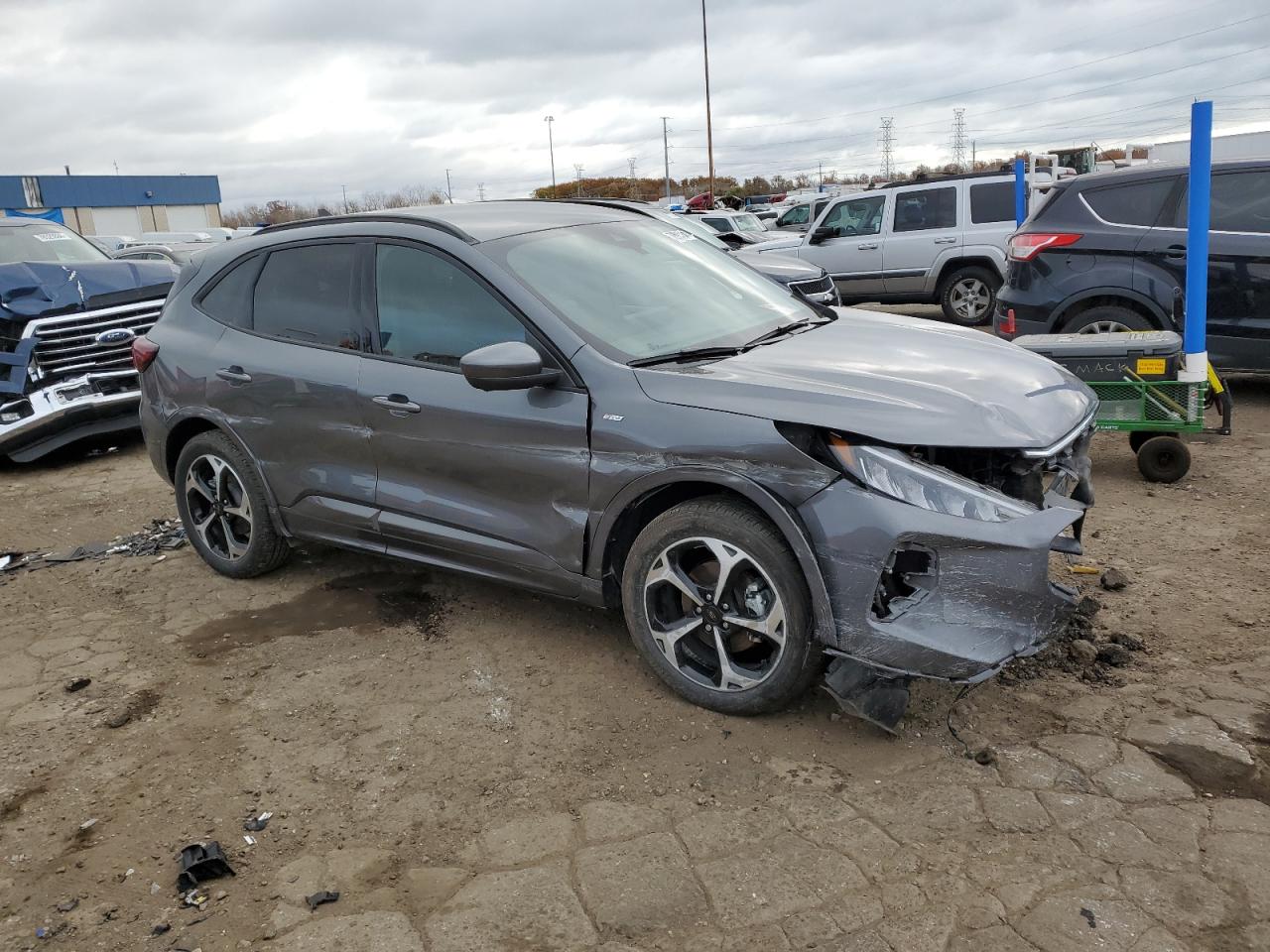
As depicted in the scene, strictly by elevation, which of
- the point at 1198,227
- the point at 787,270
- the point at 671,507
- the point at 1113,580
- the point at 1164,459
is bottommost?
the point at 1113,580

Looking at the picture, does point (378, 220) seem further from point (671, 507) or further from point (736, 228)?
point (736, 228)

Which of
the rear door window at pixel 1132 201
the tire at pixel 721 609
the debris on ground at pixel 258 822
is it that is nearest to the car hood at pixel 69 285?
the debris on ground at pixel 258 822

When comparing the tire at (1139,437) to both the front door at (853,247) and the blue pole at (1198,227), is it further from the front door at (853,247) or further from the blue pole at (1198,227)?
the front door at (853,247)

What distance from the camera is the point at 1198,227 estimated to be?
590 cm

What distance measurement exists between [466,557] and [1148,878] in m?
2.67

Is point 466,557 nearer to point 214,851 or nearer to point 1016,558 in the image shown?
point 214,851

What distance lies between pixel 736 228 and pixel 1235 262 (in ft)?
41.1

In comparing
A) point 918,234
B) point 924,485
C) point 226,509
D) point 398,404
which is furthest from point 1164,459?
point 918,234

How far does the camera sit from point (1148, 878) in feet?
8.59

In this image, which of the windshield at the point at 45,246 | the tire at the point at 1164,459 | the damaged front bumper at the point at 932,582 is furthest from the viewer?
the windshield at the point at 45,246

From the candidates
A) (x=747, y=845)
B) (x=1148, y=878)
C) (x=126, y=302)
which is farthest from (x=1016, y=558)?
(x=126, y=302)

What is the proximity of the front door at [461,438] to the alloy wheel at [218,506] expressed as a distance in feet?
3.83

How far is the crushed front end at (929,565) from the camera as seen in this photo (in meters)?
3.09

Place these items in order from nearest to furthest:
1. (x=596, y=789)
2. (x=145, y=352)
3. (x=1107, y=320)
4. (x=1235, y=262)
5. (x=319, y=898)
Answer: (x=319, y=898) < (x=596, y=789) < (x=145, y=352) < (x=1235, y=262) < (x=1107, y=320)
